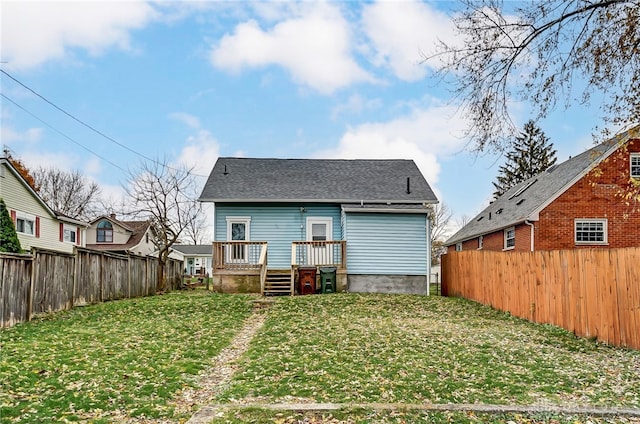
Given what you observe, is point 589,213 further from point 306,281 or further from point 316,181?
point 306,281

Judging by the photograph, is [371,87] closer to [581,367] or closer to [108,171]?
[581,367]

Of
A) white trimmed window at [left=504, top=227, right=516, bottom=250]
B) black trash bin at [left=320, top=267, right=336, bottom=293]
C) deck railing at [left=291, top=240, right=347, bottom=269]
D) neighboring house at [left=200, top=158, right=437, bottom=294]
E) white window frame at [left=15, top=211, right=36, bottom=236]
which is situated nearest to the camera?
black trash bin at [left=320, top=267, right=336, bottom=293]

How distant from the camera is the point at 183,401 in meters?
5.21

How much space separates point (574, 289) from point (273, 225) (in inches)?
458

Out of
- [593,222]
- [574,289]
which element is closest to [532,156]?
[593,222]

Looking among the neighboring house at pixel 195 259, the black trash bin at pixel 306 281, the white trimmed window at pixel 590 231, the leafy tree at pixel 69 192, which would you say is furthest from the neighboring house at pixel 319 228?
the neighboring house at pixel 195 259

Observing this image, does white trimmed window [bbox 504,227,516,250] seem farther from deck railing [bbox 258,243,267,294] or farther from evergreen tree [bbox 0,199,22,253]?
evergreen tree [bbox 0,199,22,253]

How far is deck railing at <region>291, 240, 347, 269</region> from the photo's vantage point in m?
17.0

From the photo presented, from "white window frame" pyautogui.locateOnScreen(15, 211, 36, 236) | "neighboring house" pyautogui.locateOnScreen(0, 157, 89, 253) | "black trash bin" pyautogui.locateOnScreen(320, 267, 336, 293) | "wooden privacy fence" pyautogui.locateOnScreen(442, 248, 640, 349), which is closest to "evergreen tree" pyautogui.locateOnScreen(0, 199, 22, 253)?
"neighboring house" pyautogui.locateOnScreen(0, 157, 89, 253)

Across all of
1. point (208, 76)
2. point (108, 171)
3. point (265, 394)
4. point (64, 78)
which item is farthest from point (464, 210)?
point (265, 394)

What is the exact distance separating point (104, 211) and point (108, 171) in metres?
17.8

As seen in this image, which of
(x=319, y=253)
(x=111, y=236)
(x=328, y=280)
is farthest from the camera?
(x=111, y=236)

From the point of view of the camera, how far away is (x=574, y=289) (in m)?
9.35

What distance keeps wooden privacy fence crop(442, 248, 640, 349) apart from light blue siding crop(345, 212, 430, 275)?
3.69 m
